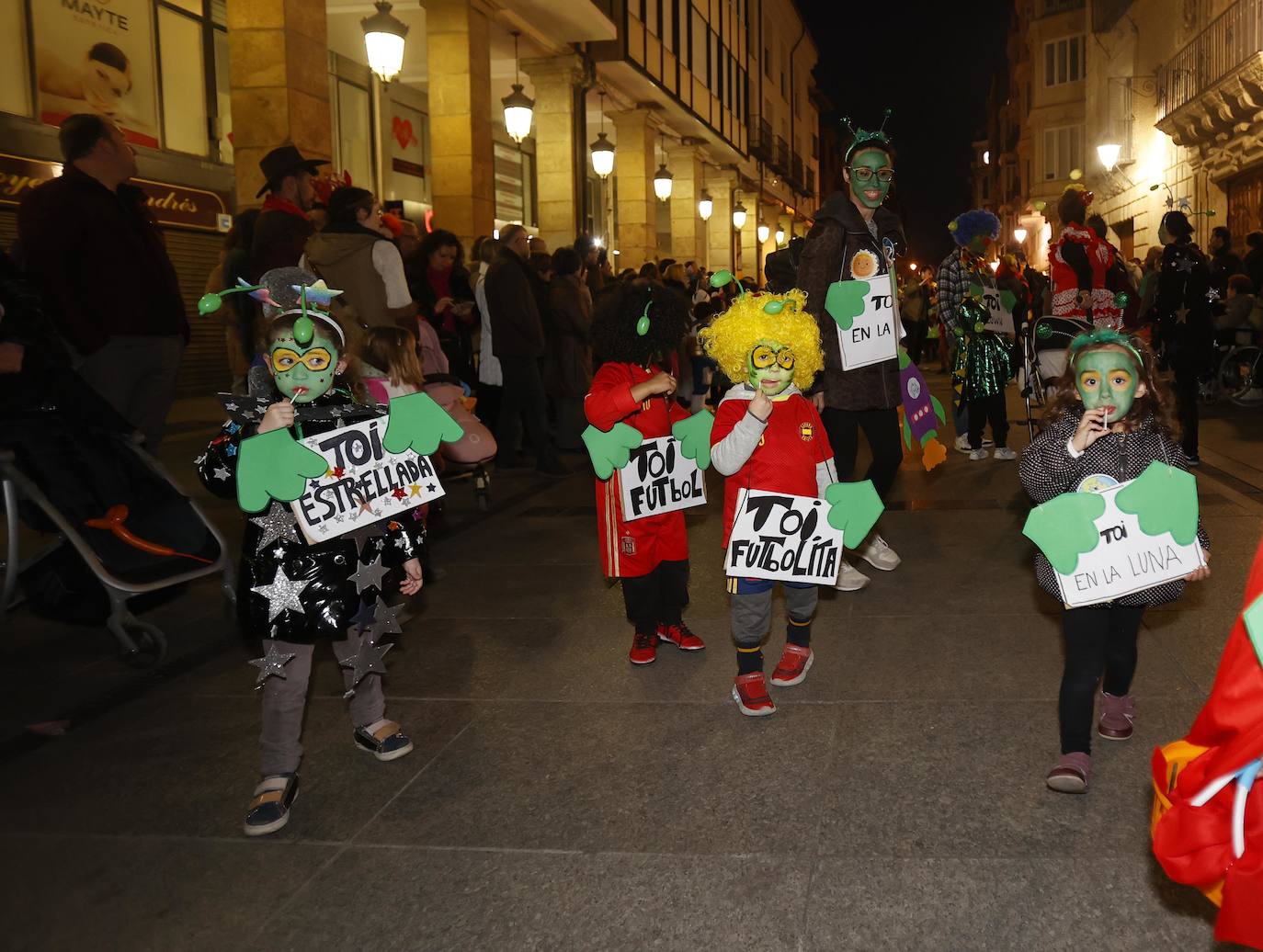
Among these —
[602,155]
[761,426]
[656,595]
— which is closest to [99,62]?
[602,155]

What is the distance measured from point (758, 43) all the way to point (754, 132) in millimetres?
4698

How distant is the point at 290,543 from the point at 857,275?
3.03 meters

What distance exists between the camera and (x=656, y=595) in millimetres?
4812

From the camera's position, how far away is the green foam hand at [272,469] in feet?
11.0

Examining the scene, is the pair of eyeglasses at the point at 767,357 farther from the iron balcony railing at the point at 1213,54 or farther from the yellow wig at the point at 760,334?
the iron balcony railing at the point at 1213,54

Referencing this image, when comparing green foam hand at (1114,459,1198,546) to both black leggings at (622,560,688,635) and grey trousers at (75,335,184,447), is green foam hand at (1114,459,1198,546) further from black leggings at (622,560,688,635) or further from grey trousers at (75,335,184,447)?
grey trousers at (75,335,184,447)

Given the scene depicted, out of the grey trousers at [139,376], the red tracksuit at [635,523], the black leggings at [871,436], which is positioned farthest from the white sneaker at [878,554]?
the grey trousers at [139,376]

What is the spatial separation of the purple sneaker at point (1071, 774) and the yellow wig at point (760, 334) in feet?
5.00

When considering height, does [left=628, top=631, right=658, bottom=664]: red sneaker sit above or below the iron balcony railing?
below

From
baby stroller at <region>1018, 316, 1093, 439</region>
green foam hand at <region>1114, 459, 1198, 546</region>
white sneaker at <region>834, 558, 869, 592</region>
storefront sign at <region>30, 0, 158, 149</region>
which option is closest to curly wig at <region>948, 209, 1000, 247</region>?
baby stroller at <region>1018, 316, 1093, 439</region>

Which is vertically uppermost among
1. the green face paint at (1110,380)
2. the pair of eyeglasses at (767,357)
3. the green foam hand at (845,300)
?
the green foam hand at (845,300)

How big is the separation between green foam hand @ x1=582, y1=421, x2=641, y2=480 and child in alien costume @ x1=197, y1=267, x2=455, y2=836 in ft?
2.59

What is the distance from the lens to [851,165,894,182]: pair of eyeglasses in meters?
5.38

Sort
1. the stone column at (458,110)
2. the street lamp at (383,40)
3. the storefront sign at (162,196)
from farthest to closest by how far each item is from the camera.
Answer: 1. the stone column at (458,110)
2. the storefront sign at (162,196)
3. the street lamp at (383,40)
